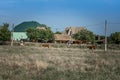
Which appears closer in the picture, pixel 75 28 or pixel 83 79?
pixel 83 79

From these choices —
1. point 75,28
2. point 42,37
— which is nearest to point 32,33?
point 42,37

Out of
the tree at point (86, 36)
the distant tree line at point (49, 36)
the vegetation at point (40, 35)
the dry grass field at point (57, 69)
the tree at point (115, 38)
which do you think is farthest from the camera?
the tree at point (86, 36)

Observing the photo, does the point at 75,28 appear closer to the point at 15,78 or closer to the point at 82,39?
the point at 82,39

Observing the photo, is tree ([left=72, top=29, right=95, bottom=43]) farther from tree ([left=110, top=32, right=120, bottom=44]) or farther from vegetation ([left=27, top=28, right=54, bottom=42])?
vegetation ([left=27, top=28, right=54, bottom=42])

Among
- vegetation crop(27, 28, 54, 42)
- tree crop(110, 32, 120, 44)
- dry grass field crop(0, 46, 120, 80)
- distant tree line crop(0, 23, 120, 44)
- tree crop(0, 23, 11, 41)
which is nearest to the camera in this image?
dry grass field crop(0, 46, 120, 80)

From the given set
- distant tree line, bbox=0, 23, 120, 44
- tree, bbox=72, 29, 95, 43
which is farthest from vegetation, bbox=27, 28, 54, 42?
tree, bbox=72, 29, 95, 43

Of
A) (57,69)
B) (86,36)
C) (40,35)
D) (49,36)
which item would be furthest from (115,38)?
(57,69)

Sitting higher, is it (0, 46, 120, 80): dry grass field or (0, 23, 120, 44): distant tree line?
(0, 23, 120, 44): distant tree line

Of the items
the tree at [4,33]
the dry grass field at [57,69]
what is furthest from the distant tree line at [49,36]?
the dry grass field at [57,69]

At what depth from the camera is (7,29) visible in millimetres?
105875

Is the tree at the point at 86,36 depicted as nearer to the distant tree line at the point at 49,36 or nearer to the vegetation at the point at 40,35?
the distant tree line at the point at 49,36

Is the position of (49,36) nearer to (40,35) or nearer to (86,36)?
(40,35)

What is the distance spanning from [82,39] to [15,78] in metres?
128

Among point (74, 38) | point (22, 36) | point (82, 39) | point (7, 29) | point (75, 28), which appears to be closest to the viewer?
point (7, 29)
